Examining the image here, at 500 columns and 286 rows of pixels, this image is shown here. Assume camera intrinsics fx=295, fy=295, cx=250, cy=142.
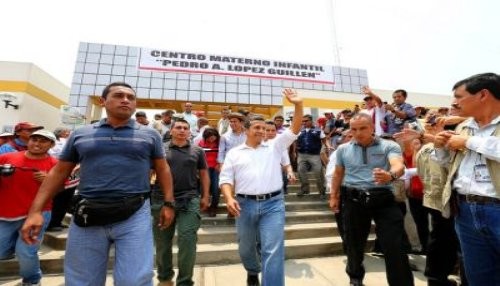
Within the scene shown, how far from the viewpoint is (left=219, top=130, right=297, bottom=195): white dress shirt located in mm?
Result: 3156

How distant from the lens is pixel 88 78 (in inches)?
576

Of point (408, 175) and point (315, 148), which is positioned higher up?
point (315, 148)

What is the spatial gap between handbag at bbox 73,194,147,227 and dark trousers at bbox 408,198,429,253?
13.5ft

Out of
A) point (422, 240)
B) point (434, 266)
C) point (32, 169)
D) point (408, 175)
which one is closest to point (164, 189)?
point (32, 169)

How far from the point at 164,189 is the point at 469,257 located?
247cm

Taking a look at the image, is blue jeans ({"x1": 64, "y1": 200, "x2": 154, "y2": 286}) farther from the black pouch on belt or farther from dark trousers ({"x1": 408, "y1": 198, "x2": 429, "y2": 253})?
dark trousers ({"x1": 408, "y1": 198, "x2": 429, "y2": 253})

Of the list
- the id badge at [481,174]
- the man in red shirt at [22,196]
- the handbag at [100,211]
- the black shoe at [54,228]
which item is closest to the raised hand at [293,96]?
the id badge at [481,174]

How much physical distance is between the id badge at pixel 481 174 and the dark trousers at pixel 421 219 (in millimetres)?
2631

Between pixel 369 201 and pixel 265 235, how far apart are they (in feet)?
3.92

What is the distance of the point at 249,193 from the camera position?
314 cm

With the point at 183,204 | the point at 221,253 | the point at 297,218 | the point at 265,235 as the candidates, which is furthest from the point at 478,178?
the point at 297,218

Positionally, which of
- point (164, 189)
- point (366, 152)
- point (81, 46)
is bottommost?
point (164, 189)

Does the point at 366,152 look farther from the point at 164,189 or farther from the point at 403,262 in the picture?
the point at 164,189

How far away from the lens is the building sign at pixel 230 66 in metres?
14.9
